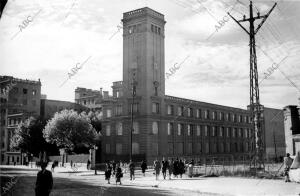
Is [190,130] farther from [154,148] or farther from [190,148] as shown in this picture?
[154,148]

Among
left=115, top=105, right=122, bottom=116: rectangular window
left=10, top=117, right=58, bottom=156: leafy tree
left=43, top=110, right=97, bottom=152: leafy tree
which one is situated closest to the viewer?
Answer: left=115, top=105, right=122, bottom=116: rectangular window

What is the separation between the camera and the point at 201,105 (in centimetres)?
6794

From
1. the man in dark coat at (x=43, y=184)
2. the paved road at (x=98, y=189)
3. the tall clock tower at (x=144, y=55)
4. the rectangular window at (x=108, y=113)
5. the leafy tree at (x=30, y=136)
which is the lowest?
the paved road at (x=98, y=189)

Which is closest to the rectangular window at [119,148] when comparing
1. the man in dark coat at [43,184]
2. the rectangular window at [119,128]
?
the rectangular window at [119,128]

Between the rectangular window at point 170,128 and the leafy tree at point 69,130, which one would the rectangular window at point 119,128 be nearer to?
the leafy tree at point 69,130

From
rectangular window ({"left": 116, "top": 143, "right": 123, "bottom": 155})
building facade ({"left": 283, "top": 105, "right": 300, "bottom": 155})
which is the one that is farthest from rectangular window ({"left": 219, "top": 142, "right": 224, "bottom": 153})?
building facade ({"left": 283, "top": 105, "right": 300, "bottom": 155})

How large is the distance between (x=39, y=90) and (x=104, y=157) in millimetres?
41006

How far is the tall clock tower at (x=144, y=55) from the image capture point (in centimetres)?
5401

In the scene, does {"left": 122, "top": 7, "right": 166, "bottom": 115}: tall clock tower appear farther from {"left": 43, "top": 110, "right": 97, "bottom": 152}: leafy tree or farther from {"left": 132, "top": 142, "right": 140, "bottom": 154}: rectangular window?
{"left": 43, "top": 110, "right": 97, "bottom": 152}: leafy tree

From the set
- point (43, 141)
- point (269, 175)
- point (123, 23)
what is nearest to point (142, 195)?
point (269, 175)

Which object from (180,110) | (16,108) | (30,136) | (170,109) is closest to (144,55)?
(170,109)

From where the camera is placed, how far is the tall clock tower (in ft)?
177

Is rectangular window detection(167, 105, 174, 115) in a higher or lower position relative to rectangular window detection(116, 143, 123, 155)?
higher

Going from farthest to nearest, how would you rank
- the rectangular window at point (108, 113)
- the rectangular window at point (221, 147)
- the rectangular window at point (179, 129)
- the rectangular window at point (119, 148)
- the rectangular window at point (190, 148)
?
1. the rectangular window at point (221, 147)
2. the rectangular window at point (190, 148)
3. the rectangular window at point (179, 129)
4. the rectangular window at point (108, 113)
5. the rectangular window at point (119, 148)
